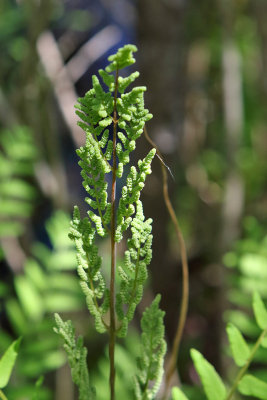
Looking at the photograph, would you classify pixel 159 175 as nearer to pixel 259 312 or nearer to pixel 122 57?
pixel 259 312

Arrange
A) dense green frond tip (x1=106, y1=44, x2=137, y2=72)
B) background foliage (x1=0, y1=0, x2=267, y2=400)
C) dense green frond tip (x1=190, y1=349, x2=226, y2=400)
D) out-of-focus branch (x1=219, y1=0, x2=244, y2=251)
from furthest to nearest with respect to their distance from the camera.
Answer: out-of-focus branch (x1=219, y1=0, x2=244, y2=251), background foliage (x1=0, y1=0, x2=267, y2=400), dense green frond tip (x1=190, y1=349, x2=226, y2=400), dense green frond tip (x1=106, y1=44, x2=137, y2=72)

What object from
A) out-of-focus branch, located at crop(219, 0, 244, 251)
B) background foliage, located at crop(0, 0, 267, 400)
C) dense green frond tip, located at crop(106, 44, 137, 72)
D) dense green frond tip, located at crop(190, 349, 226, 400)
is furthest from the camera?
out-of-focus branch, located at crop(219, 0, 244, 251)

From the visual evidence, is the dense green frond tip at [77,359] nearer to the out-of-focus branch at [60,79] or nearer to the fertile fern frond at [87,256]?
the fertile fern frond at [87,256]

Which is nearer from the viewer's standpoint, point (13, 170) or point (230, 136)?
point (13, 170)

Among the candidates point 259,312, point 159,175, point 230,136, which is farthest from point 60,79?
point 259,312

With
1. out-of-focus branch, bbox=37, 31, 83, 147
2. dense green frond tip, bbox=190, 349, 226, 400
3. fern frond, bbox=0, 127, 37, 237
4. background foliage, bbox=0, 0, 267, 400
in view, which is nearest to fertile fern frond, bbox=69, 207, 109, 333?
dense green frond tip, bbox=190, 349, 226, 400

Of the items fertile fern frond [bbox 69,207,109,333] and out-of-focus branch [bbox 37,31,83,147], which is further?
out-of-focus branch [bbox 37,31,83,147]

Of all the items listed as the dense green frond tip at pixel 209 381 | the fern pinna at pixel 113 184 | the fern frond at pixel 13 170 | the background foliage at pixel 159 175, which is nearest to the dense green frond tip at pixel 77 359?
the fern pinna at pixel 113 184

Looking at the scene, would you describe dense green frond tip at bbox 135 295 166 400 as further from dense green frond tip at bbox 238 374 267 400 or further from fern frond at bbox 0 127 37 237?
fern frond at bbox 0 127 37 237

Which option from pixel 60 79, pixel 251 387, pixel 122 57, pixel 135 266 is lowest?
pixel 251 387
